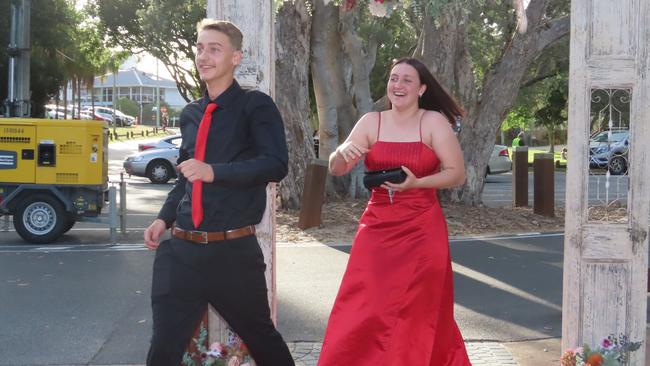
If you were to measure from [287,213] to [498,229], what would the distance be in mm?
3832

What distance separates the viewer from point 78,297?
8.61 meters

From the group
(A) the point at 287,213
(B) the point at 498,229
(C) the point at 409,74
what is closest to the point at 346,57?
(A) the point at 287,213

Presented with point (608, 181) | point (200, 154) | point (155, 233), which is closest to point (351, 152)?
point (200, 154)

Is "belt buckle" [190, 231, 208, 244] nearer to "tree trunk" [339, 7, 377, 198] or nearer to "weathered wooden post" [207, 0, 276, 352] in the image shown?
"weathered wooden post" [207, 0, 276, 352]

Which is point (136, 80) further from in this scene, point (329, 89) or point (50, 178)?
point (50, 178)

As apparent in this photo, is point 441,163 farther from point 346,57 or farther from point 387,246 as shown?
point 346,57

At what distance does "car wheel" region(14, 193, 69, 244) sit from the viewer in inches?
492

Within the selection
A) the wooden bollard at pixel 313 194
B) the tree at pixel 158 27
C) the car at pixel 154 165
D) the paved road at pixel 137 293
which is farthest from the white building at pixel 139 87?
the paved road at pixel 137 293

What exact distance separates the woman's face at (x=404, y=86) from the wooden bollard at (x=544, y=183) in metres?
10.7

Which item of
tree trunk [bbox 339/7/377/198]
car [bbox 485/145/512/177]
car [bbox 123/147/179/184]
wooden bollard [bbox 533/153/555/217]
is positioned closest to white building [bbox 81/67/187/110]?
car [bbox 485/145/512/177]

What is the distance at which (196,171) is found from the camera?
11.6 ft

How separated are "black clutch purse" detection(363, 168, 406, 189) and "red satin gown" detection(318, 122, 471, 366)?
0.13 m

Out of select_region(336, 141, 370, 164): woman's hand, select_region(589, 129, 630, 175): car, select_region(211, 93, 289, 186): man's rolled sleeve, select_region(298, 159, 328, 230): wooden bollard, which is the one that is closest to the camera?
select_region(211, 93, 289, 186): man's rolled sleeve

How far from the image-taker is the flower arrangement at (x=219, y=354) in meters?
4.68
